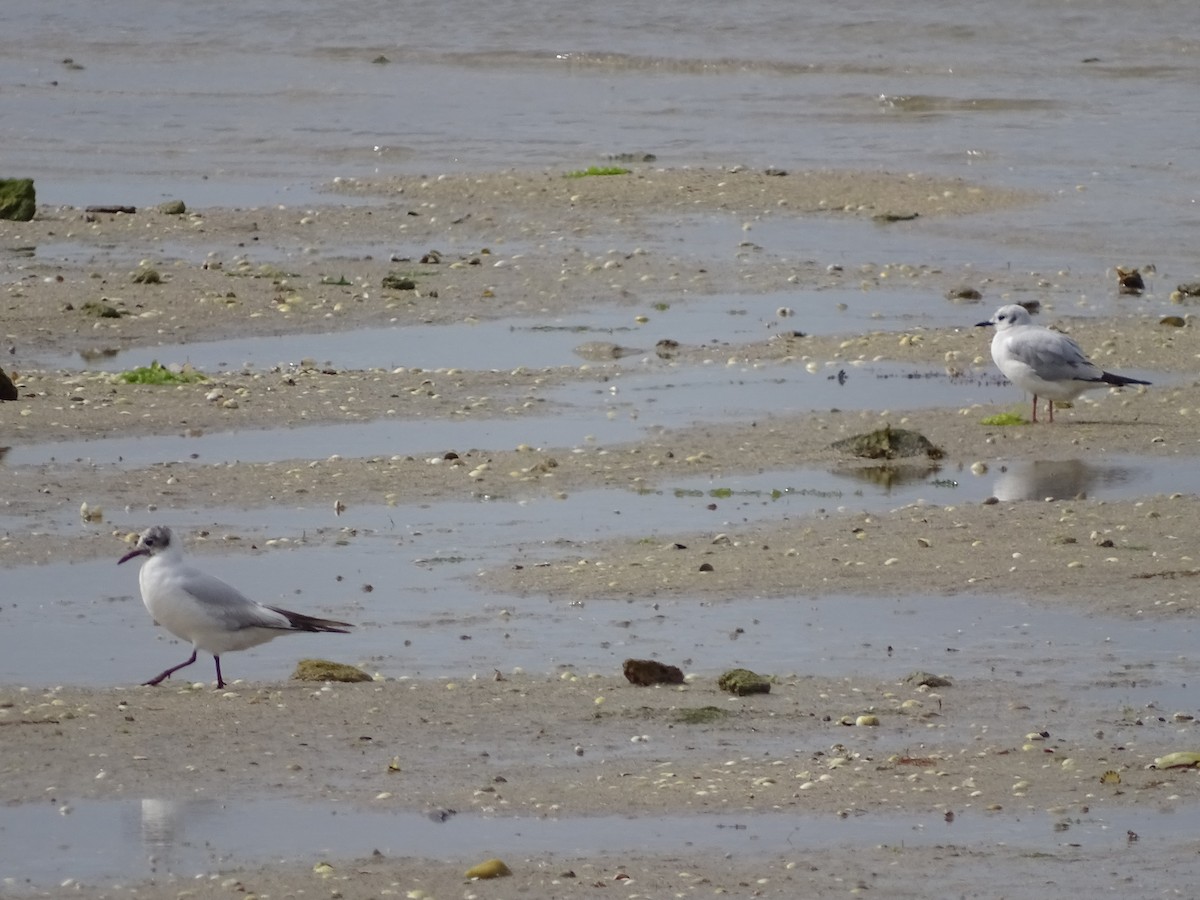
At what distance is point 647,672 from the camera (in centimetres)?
836

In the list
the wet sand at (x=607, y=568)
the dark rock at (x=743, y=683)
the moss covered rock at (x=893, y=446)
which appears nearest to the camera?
the wet sand at (x=607, y=568)

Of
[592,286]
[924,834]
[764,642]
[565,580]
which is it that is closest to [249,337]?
[592,286]

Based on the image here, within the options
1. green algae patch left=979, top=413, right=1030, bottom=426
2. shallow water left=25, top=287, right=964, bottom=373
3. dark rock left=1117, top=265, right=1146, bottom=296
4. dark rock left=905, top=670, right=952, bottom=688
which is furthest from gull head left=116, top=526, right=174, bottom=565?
dark rock left=1117, top=265, right=1146, bottom=296

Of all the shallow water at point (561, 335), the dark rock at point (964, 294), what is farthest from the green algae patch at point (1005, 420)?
the dark rock at point (964, 294)

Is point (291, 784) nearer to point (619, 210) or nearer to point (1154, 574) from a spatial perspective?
point (1154, 574)

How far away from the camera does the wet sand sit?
7133mm

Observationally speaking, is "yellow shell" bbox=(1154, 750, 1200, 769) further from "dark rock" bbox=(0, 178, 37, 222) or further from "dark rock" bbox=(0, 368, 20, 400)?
"dark rock" bbox=(0, 178, 37, 222)

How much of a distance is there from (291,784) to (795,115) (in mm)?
21288

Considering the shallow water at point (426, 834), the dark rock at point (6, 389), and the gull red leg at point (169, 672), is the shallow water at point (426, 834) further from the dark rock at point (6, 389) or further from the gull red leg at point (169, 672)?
the dark rock at point (6, 389)

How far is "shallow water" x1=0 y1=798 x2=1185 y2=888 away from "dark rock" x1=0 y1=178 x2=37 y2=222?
42.5ft

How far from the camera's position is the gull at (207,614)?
8.38 meters

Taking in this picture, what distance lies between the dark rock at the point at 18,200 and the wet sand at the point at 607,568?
1.82 feet

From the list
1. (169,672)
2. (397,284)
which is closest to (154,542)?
(169,672)

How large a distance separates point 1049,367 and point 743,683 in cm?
538
